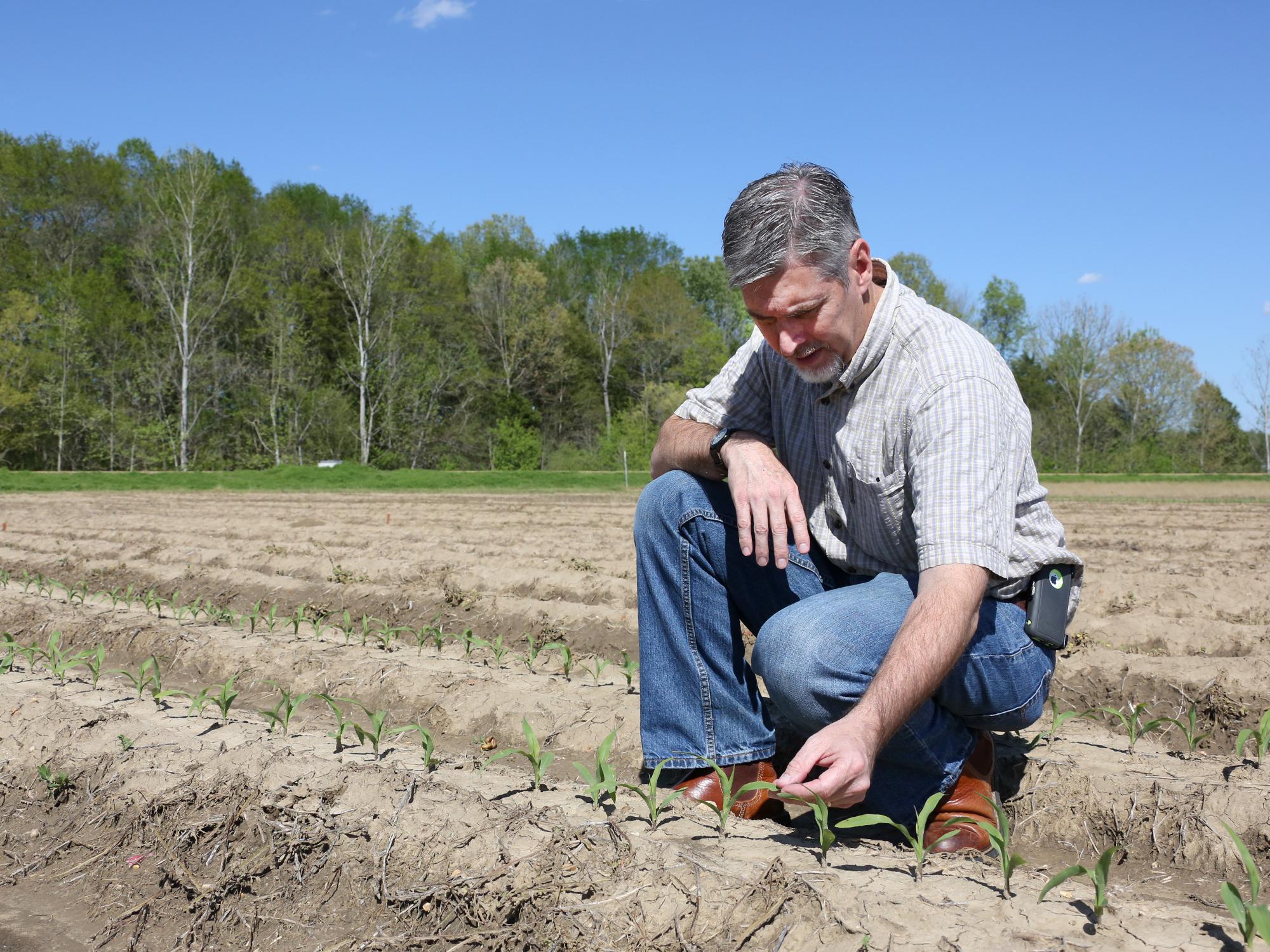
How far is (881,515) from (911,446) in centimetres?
26

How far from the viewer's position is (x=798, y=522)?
245 cm

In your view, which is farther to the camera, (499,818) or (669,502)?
(669,502)

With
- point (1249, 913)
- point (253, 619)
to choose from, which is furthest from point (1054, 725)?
point (253, 619)

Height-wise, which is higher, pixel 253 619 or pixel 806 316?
pixel 806 316

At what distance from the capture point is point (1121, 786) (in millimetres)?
2770

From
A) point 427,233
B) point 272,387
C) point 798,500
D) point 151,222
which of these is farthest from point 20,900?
point 427,233

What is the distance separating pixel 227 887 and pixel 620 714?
4.87 ft

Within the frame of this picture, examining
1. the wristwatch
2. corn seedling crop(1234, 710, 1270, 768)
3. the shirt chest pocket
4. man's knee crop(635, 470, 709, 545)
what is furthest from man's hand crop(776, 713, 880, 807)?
corn seedling crop(1234, 710, 1270, 768)

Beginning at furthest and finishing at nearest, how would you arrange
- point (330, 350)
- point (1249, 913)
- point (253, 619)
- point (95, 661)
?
point (330, 350)
point (253, 619)
point (95, 661)
point (1249, 913)

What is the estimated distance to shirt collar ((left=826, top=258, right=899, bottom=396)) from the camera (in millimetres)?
2447

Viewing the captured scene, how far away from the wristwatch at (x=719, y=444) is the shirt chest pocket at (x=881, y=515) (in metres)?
0.38

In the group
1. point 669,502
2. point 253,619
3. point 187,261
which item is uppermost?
point 187,261

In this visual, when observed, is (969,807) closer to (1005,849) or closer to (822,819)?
(1005,849)

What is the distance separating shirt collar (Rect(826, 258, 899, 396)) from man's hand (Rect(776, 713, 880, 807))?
0.93 m
